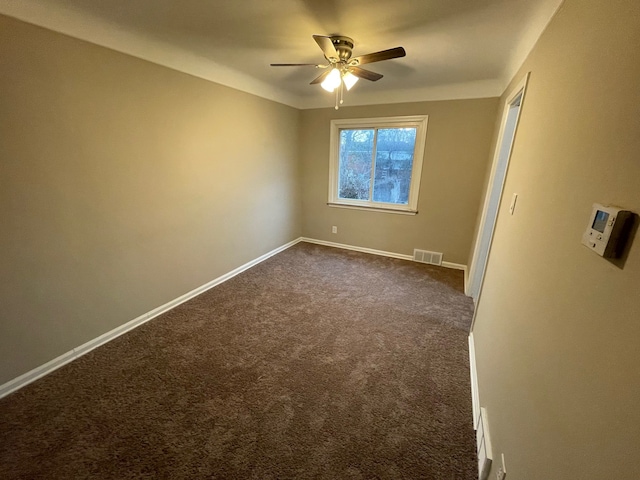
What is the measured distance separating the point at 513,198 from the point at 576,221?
91 centimetres

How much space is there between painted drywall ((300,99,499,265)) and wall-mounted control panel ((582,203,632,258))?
293 cm

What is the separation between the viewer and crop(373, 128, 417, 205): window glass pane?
11.9 feet

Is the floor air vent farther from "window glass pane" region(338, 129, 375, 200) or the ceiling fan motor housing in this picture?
the ceiling fan motor housing

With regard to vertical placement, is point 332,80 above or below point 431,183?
above

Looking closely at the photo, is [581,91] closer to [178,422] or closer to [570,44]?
[570,44]

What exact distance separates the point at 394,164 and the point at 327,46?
2.22 m

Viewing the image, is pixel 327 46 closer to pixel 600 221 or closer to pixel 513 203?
pixel 513 203

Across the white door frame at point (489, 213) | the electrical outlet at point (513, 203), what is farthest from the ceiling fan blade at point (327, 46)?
the electrical outlet at point (513, 203)

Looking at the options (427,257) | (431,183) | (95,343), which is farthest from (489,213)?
(95,343)

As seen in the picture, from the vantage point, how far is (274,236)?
401cm

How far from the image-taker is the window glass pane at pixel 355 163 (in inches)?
153

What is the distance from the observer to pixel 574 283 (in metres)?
0.76

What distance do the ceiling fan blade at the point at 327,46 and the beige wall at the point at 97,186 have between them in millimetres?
1346

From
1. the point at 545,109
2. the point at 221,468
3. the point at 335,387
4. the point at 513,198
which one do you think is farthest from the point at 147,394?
the point at 545,109
